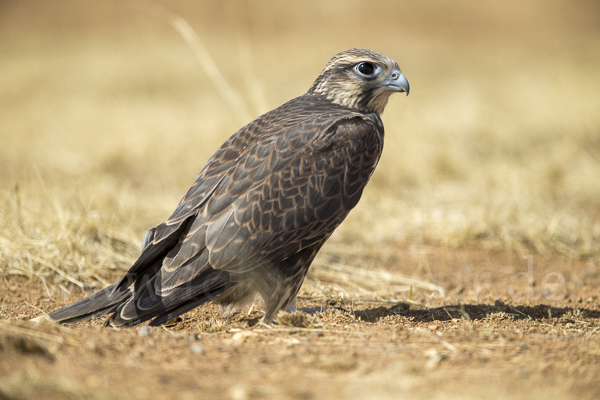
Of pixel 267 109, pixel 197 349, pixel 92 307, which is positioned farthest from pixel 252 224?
pixel 267 109

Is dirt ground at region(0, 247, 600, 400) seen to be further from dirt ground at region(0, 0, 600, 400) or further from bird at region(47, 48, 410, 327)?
bird at region(47, 48, 410, 327)

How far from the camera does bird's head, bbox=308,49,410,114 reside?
409 centimetres

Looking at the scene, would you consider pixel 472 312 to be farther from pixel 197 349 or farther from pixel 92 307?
pixel 92 307

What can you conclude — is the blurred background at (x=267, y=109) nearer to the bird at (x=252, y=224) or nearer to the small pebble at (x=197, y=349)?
the bird at (x=252, y=224)

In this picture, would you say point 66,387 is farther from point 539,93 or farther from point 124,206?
point 539,93

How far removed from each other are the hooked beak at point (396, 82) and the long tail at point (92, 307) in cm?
210

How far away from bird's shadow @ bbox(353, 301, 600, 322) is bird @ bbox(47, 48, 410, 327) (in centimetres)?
52

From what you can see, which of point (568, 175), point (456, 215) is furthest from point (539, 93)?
point (456, 215)

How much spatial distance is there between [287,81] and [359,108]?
26.4 feet

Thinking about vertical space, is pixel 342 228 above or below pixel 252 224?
below

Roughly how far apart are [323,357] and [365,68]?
220cm

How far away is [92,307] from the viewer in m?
3.29

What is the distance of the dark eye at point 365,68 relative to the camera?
411 cm

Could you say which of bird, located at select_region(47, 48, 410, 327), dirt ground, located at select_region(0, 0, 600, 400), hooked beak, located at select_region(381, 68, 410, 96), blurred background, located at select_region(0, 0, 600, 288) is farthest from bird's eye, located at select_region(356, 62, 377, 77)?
blurred background, located at select_region(0, 0, 600, 288)
